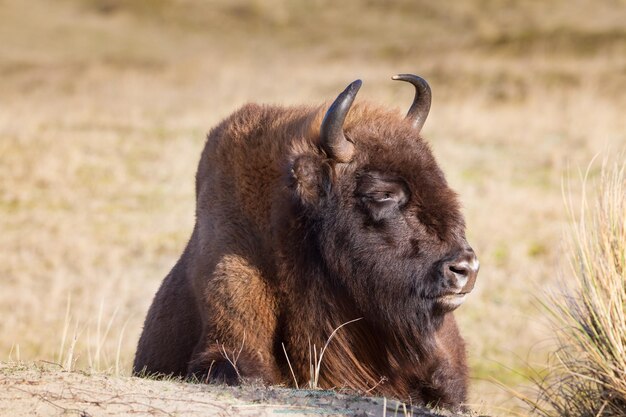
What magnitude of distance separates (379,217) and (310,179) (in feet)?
1.57

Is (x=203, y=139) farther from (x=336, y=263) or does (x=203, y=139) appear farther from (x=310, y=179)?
(x=336, y=263)

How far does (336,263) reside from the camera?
5430mm

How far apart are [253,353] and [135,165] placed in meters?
13.7

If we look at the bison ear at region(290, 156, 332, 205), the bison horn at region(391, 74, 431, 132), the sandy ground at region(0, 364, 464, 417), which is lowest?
the sandy ground at region(0, 364, 464, 417)

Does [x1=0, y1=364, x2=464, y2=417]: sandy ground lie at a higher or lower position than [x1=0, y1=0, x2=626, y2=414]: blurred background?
lower

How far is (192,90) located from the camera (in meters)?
31.6

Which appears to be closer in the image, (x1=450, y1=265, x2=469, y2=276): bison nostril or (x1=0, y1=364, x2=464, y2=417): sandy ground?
(x1=0, y1=364, x2=464, y2=417): sandy ground

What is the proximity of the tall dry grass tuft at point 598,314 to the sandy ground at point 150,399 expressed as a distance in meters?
1.03

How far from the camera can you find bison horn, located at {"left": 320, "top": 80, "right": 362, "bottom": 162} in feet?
17.4

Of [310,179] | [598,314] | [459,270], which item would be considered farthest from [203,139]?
[598,314]

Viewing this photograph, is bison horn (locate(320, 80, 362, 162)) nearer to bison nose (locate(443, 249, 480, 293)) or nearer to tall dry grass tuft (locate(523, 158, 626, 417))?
bison nose (locate(443, 249, 480, 293))

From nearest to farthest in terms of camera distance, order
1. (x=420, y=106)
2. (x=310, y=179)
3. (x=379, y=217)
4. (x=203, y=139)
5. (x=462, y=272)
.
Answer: (x=462, y=272), (x=379, y=217), (x=310, y=179), (x=420, y=106), (x=203, y=139)

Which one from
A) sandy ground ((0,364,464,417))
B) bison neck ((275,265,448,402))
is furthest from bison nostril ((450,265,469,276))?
sandy ground ((0,364,464,417))

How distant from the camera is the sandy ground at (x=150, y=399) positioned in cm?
396
